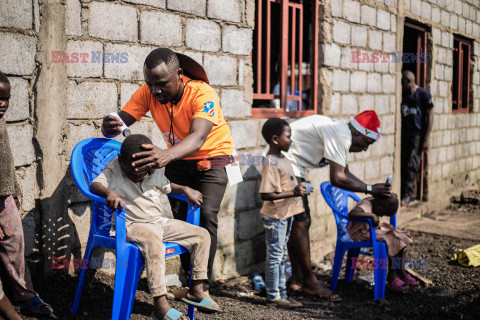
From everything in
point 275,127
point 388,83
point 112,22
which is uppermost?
point 112,22

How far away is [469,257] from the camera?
5145mm

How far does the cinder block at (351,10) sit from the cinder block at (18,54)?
12.7 ft

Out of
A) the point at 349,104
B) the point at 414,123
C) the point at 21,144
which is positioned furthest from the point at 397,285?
the point at 414,123

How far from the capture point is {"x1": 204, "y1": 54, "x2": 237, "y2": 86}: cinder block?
14.1 ft

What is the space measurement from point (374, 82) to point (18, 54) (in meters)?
4.75

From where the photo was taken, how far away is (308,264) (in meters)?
4.22

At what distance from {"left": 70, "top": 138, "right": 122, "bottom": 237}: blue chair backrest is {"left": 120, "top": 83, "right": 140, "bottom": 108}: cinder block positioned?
1.48 feet

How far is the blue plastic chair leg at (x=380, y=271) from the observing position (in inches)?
163

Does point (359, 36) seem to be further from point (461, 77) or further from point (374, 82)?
point (461, 77)

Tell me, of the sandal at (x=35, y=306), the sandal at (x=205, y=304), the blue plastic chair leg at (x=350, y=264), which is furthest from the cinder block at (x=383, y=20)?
the sandal at (x=35, y=306)

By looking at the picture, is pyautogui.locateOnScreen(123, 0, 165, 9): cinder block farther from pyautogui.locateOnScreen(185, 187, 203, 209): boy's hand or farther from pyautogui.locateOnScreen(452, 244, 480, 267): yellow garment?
pyautogui.locateOnScreen(452, 244, 480, 267): yellow garment

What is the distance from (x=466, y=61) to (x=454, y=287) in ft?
22.5

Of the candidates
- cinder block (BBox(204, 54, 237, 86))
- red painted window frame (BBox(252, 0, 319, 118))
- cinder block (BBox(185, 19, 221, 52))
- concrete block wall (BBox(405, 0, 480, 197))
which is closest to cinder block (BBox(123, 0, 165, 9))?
cinder block (BBox(185, 19, 221, 52))

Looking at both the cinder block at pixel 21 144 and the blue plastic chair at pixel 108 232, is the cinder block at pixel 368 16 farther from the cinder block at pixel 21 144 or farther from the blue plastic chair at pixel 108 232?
the cinder block at pixel 21 144
